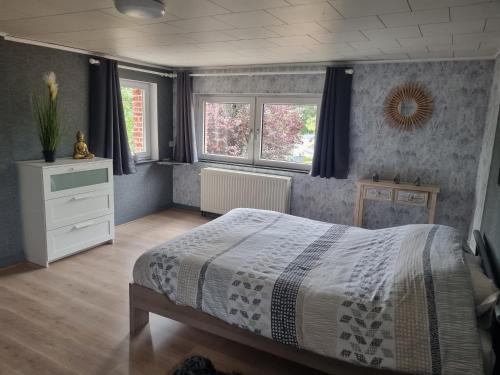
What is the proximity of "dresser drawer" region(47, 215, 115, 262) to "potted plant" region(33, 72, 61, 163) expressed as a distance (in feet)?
2.33

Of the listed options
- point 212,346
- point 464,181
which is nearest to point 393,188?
point 464,181

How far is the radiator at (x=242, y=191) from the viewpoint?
4.54m

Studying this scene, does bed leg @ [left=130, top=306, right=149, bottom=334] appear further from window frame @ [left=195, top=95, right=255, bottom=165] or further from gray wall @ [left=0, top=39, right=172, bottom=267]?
window frame @ [left=195, top=95, right=255, bottom=165]

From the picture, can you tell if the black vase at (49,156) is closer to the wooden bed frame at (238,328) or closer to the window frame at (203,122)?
the wooden bed frame at (238,328)

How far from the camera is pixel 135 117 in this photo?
4969 millimetres

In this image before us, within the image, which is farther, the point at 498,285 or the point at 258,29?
the point at 258,29

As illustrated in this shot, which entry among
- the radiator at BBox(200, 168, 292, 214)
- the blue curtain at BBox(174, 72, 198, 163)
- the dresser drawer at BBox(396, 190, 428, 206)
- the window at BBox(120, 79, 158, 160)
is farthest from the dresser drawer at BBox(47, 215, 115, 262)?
the dresser drawer at BBox(396, 190, 428, 206)

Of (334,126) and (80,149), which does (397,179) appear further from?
(80,149)

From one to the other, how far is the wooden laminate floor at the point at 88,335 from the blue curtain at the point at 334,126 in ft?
8.13

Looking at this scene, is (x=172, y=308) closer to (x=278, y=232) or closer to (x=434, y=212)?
(x=278, y=232)

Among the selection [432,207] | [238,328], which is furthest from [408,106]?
[238,328]

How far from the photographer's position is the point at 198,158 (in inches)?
212

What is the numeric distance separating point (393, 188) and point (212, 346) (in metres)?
2.45

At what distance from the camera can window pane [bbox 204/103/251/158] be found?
197 inches
